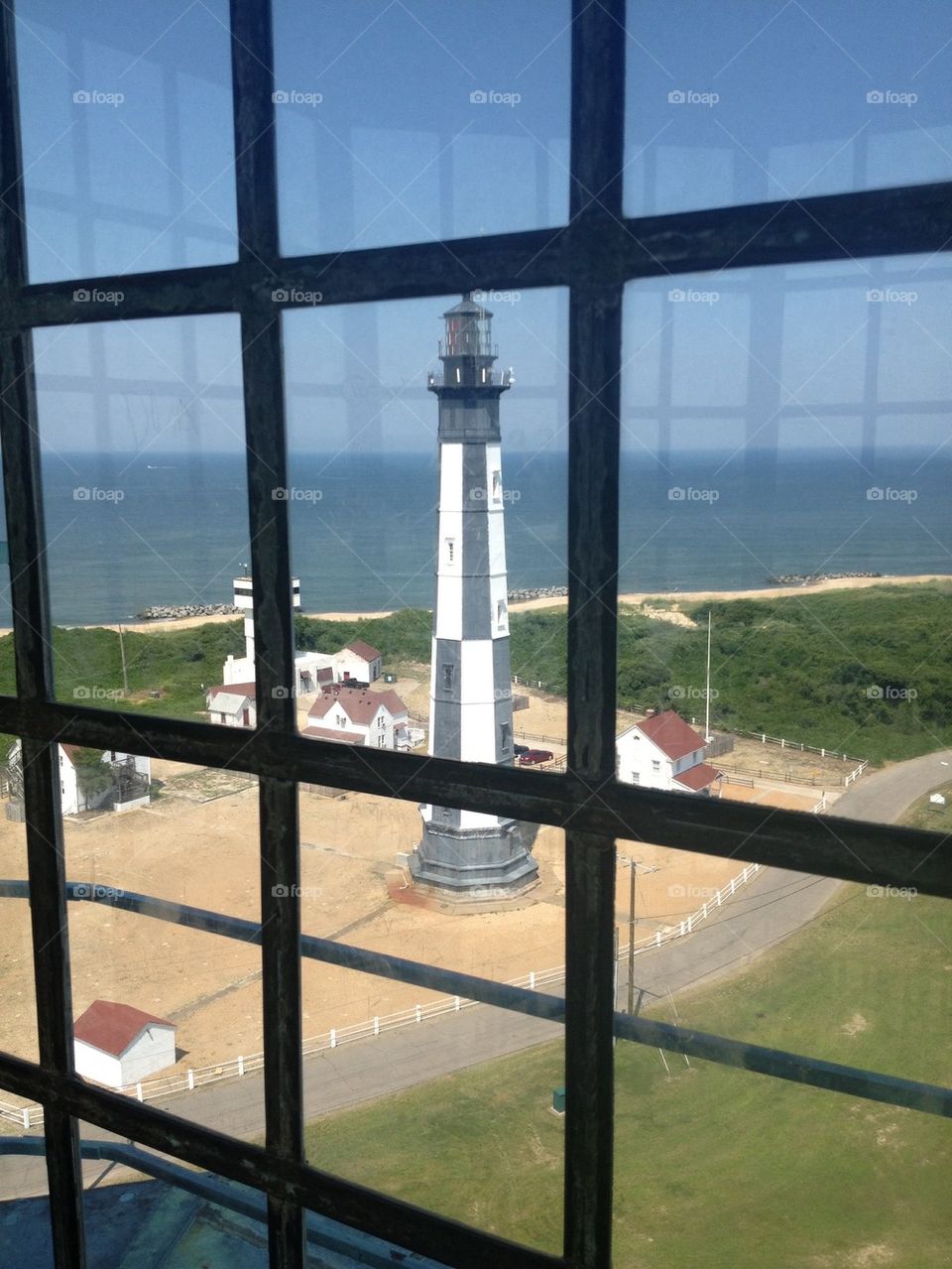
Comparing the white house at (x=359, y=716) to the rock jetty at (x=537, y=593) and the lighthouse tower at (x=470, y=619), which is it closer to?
the lighthouse tower at (x=470, y=619)

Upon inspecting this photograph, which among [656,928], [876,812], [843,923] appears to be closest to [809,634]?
[876,812]

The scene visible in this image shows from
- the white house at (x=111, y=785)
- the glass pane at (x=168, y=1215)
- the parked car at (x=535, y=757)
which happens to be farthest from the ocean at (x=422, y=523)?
the glass pane at (x=168, y=1215)

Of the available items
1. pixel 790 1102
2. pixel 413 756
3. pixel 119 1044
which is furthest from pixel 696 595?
pixel 790 1102
